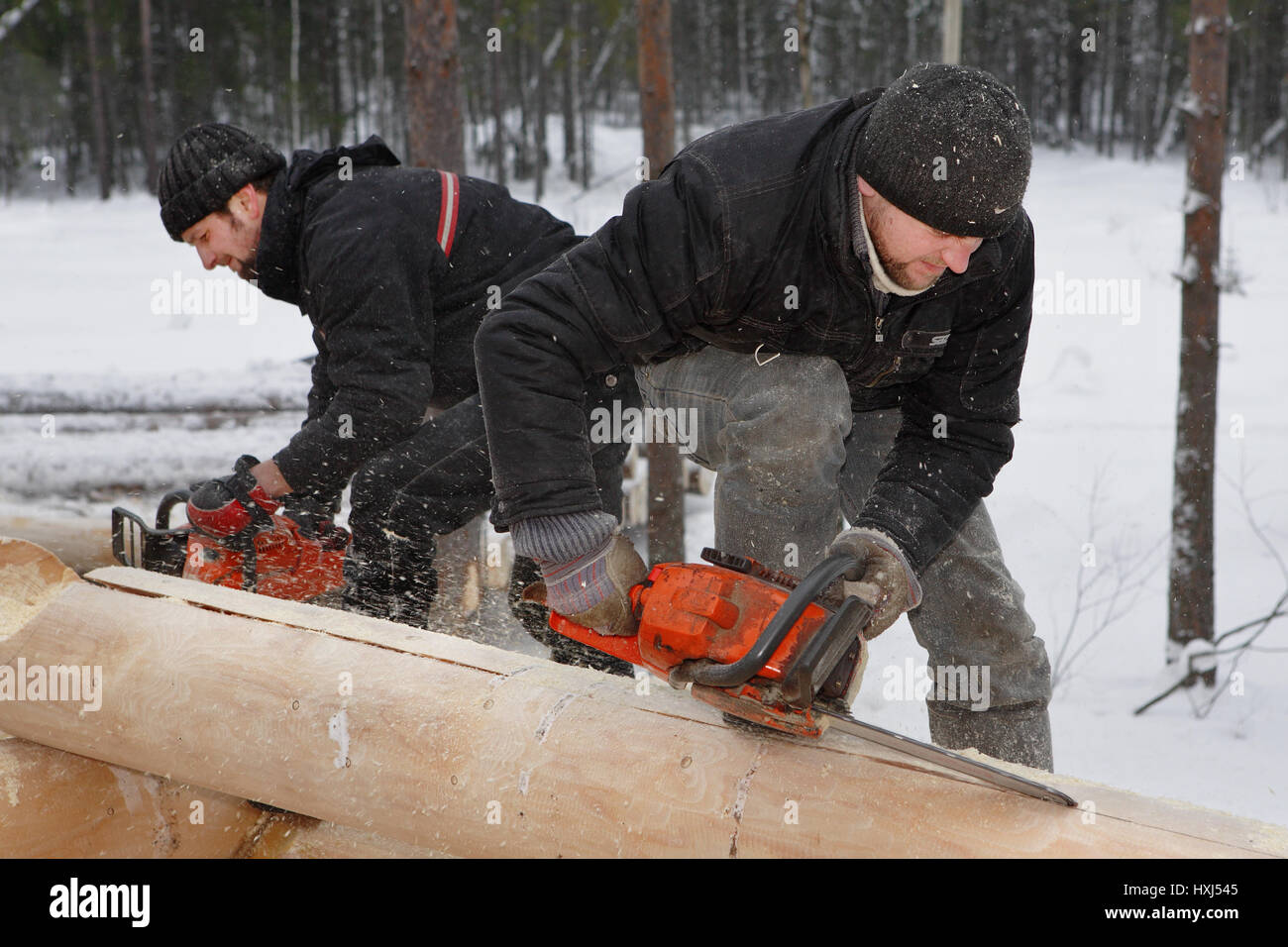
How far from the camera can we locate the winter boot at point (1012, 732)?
8.63ft

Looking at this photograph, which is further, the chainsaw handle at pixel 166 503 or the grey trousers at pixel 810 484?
the chainsaw handle at pixel 166 503

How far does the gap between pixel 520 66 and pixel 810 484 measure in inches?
1076

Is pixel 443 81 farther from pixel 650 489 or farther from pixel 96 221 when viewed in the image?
pixel 96 221

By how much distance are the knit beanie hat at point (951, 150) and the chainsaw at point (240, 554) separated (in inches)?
80.7

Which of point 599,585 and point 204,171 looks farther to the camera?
point 204,171

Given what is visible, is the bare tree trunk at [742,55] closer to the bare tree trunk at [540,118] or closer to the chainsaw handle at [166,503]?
the bare tree trunk at [540,118]

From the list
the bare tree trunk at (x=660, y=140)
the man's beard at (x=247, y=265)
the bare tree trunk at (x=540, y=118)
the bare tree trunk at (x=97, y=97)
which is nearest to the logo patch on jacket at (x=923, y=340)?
the man's beard at (x=247, y=265)

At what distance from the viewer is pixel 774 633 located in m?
1.66

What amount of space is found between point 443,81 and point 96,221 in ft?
53.5

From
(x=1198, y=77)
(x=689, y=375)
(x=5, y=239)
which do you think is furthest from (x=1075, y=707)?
(x=5, y=239)

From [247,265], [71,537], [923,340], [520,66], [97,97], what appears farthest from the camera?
[520,66]

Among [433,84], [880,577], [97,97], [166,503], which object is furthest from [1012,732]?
[97,97]

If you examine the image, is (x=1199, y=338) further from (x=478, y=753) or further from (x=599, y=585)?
(x=478, y=753)

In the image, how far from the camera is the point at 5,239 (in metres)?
17.1
